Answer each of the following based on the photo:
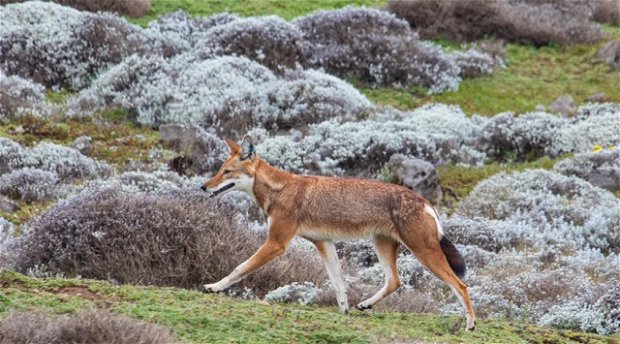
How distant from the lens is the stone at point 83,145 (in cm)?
1617

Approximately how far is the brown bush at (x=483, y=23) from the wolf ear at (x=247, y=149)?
16399 millimetres

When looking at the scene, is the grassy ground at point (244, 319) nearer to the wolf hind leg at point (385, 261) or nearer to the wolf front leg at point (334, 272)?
the wolf front leg at point (334, 272)

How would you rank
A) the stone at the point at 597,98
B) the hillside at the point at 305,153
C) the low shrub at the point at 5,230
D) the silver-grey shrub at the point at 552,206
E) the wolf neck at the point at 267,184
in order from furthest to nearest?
the stone at the point at 597,98
the silver-grey shrub at the point at 552,206
the low shrub at the point at 5,230
the wolf neck at the point at 267,184
the hillside at the point at 305,153

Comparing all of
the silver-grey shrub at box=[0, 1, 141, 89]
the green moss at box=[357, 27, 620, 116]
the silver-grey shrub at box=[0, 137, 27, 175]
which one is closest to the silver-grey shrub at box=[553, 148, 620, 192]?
the green moss at box=[357, 27, 620, 116]

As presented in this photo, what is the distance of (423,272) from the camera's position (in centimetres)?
1141

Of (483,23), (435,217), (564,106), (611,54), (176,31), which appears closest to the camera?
(435,217)

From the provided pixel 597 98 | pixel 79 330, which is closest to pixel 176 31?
pixel 597 98

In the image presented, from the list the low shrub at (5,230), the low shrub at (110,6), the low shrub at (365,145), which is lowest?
the low shrub at (365,145)

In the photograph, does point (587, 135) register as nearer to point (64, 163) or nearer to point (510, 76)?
point (510, 76)

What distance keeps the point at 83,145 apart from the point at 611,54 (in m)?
12.8

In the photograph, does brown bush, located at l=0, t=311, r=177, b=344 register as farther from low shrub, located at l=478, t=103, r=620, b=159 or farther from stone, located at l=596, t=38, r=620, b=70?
stone, located at l=596, t=38, r=620, b=70

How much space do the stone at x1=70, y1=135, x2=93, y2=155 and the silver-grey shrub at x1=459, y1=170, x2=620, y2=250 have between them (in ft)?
19.4

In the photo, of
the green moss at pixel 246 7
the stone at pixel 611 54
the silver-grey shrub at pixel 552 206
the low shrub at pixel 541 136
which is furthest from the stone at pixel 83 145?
the stone at pixel 611 54

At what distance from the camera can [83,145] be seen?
16219mm
